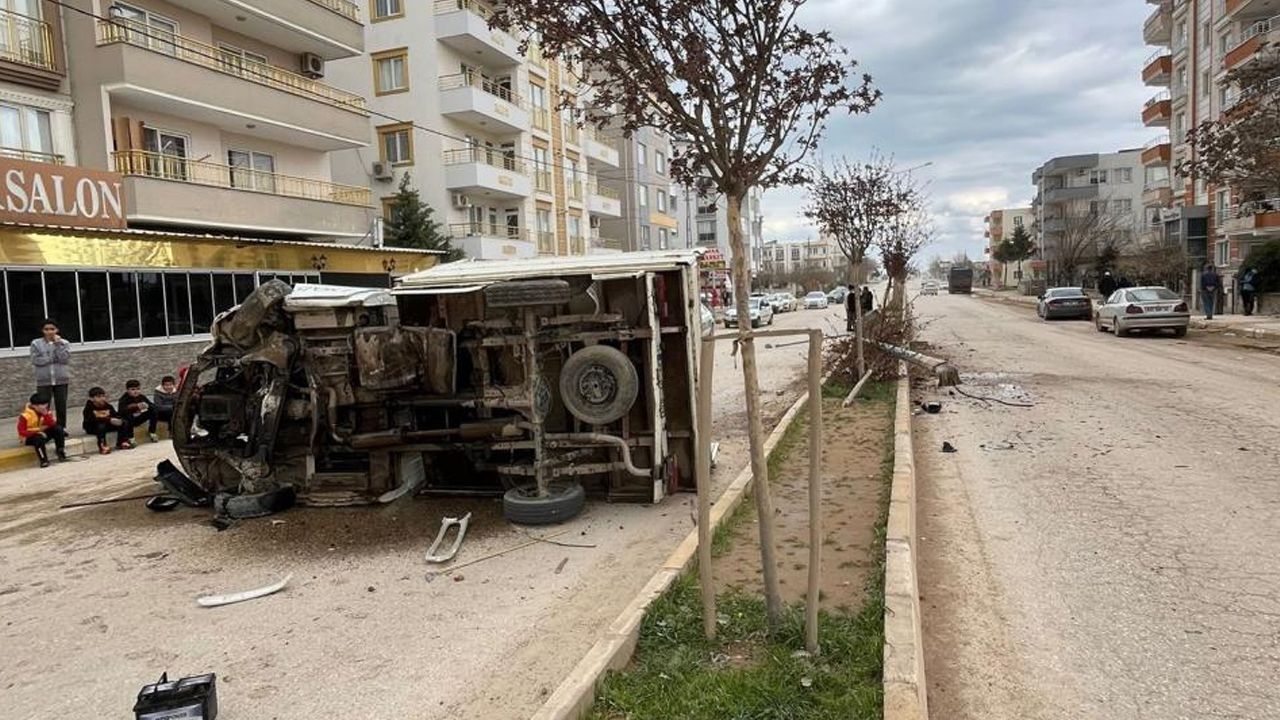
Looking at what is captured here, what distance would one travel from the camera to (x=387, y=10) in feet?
108

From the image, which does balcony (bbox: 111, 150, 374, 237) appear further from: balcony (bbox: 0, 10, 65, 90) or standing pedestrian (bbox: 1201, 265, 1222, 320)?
standing pedestrian (bbox: 1201, 265, 1222, 320)

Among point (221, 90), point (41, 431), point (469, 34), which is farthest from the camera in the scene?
point (469, 34)

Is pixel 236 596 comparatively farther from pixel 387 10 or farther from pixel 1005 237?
pixel 1005 237

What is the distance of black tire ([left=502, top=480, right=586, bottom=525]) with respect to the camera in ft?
21.5

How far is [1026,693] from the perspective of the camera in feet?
11.9

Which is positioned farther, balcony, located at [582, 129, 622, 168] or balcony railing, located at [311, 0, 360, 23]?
balcony, located at [582, 129, 622, 168]

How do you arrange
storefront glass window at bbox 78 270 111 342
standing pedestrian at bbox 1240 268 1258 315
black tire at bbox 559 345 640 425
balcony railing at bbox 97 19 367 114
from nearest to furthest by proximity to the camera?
black tire at bbox 559 345 640 425 < storefront glass window at bbox 78 270 111 342 < balcony railing at bbox 97 19 367 114 < standing pedestrian at bbox 1240 268 1258 315

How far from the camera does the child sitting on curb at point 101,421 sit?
38.4 ft

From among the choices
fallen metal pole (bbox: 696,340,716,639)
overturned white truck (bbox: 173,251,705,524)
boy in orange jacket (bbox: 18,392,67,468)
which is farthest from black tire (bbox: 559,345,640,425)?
boy in orange jacket (bbox: 18,392,67,468)

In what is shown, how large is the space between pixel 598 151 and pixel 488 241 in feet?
53.1

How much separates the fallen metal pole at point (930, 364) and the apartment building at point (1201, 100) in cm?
2656

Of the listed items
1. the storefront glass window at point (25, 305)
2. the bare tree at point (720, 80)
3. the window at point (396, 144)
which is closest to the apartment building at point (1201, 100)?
the window at point (396, 144)

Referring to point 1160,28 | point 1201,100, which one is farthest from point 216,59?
point 1160,28

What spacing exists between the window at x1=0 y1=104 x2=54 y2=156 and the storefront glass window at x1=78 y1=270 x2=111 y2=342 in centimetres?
348
